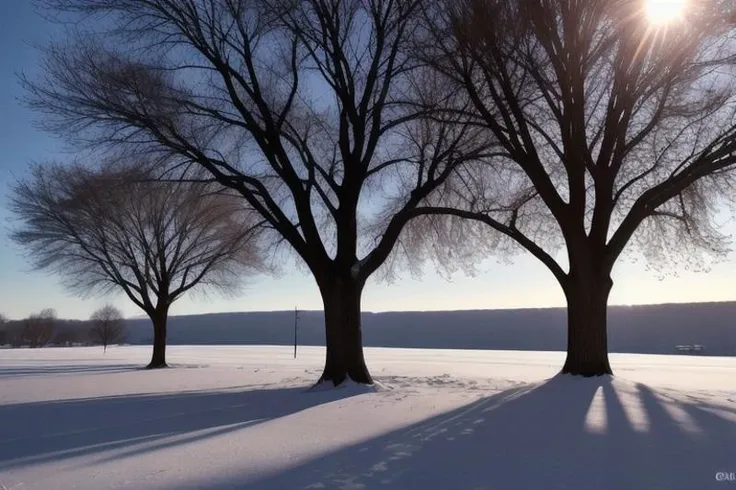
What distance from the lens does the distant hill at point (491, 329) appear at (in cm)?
6681

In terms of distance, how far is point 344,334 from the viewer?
15117 millimetres

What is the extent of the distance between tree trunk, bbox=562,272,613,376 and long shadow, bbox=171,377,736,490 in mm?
3856

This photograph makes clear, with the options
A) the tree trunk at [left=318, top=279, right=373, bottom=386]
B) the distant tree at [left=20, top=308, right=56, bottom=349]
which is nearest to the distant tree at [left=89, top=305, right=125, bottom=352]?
the distant tree at [left=20, top=308, right=56, bottom=349]

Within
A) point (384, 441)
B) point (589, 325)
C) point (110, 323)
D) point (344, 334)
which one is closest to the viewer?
point (384, 441)

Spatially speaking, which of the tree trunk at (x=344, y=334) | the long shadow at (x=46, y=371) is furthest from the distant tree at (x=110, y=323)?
the tree trunk at (x=344, y=334)

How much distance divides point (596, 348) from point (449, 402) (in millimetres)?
4436

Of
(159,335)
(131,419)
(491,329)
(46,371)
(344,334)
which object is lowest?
(131,419)

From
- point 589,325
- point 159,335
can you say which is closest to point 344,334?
point 589,325

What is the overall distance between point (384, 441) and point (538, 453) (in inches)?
69.0

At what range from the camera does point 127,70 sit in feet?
48.3

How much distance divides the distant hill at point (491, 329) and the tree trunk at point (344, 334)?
156ft

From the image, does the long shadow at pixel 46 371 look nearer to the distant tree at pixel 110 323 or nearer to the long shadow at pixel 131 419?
the long shadow at pixel 131 419

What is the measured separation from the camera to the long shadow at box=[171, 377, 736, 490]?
591cm

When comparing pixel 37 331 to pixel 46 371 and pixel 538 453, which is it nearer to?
pixel 46 371
